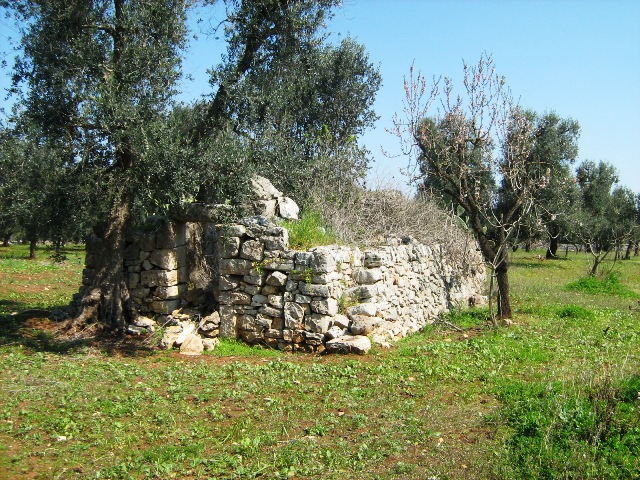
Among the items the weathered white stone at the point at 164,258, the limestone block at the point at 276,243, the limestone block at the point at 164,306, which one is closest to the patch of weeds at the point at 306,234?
the limestone block at the point at 276,243

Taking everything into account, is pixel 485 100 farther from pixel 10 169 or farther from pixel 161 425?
pixel 10 169

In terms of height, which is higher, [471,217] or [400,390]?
[471,217]

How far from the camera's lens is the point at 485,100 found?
12648 mm

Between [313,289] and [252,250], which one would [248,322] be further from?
[313,289]

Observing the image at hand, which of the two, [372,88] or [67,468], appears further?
[372,88]

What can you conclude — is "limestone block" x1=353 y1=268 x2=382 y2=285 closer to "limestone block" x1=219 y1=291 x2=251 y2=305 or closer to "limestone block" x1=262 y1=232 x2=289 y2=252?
"limestone block" x1=262 y1=232 x2=289 y2=252

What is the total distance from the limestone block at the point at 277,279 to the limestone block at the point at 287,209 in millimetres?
1543

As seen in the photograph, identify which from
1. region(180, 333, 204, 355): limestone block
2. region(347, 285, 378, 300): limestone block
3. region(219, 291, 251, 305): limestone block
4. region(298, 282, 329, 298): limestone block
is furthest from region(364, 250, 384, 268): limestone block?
region(180, 333, 204, 355): limestone block

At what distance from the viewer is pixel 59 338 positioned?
10.3 metres

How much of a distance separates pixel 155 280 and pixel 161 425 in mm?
5232

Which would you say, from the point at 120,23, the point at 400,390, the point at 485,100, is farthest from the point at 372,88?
the point at 400,390

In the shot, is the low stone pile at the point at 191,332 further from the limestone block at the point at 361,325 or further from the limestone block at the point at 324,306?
the limestone block at the point at 361,325

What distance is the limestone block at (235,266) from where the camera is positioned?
10406 millimetres

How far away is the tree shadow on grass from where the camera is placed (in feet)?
31.9
